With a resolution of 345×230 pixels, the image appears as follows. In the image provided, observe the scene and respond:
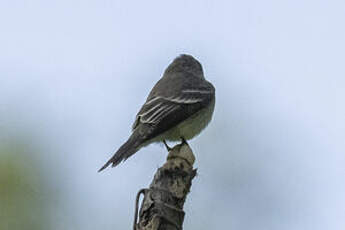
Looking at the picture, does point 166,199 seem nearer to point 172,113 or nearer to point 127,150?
point 127,150

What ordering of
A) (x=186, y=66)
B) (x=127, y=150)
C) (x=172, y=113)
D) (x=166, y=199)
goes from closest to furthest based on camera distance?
(x=166, y=199) < (x=127, y=150) < (x=172, y=113) < (x=186, y=66)

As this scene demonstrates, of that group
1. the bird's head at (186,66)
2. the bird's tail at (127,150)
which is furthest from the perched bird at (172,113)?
the bird's head at (186,66)

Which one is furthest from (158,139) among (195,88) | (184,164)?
(184,164)

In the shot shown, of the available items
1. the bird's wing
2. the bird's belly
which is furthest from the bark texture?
the bird's belly

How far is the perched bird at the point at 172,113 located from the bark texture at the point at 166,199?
75.6 inches

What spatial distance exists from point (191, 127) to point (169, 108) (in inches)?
15.7

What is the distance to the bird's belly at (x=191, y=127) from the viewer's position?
25.7ft

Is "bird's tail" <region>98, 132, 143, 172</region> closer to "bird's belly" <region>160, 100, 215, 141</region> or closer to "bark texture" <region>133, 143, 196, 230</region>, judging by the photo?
"bird's belly" <region>160, 100, 215, 141</region>

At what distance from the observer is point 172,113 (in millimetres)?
7699

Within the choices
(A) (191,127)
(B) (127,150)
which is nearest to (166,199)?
(B) (127,150)

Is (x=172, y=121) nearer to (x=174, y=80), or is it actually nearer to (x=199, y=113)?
(x=199, y=113)

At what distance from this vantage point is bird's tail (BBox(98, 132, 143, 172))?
22.0 ft

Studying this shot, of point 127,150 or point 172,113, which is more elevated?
point 172,113
